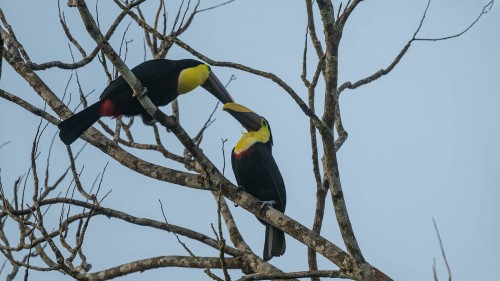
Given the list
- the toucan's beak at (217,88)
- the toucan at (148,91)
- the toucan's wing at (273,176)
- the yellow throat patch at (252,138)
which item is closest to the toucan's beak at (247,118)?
the yellow throat patch at (252,138)

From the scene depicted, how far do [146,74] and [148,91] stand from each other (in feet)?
0.49

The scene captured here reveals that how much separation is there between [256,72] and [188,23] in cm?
183

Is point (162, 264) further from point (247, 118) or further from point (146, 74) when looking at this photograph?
point (247, 118)

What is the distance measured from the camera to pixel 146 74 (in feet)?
20.0

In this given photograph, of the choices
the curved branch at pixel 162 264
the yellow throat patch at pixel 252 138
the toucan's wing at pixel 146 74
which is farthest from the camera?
the yellow throat patch at pixel 252 138

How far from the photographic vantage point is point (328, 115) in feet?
14.2

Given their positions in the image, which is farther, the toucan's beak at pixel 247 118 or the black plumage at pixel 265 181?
the toucan's beak at pixel 247 118

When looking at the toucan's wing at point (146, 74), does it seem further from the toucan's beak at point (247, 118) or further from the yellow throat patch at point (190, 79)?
the toucan's beak at point (247, 118)

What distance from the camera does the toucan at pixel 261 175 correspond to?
6.58 m

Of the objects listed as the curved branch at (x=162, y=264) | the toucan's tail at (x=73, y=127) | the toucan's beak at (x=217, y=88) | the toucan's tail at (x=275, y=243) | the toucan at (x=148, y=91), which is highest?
the toucan's beak at (x=217, y=88)

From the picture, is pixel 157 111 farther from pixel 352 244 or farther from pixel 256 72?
pixel 352 244

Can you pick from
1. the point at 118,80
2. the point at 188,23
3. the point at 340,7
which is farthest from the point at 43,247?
the point at 340,7

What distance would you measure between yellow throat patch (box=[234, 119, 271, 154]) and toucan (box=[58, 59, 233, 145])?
0.74 meters

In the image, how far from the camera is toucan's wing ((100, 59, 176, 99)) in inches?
234
